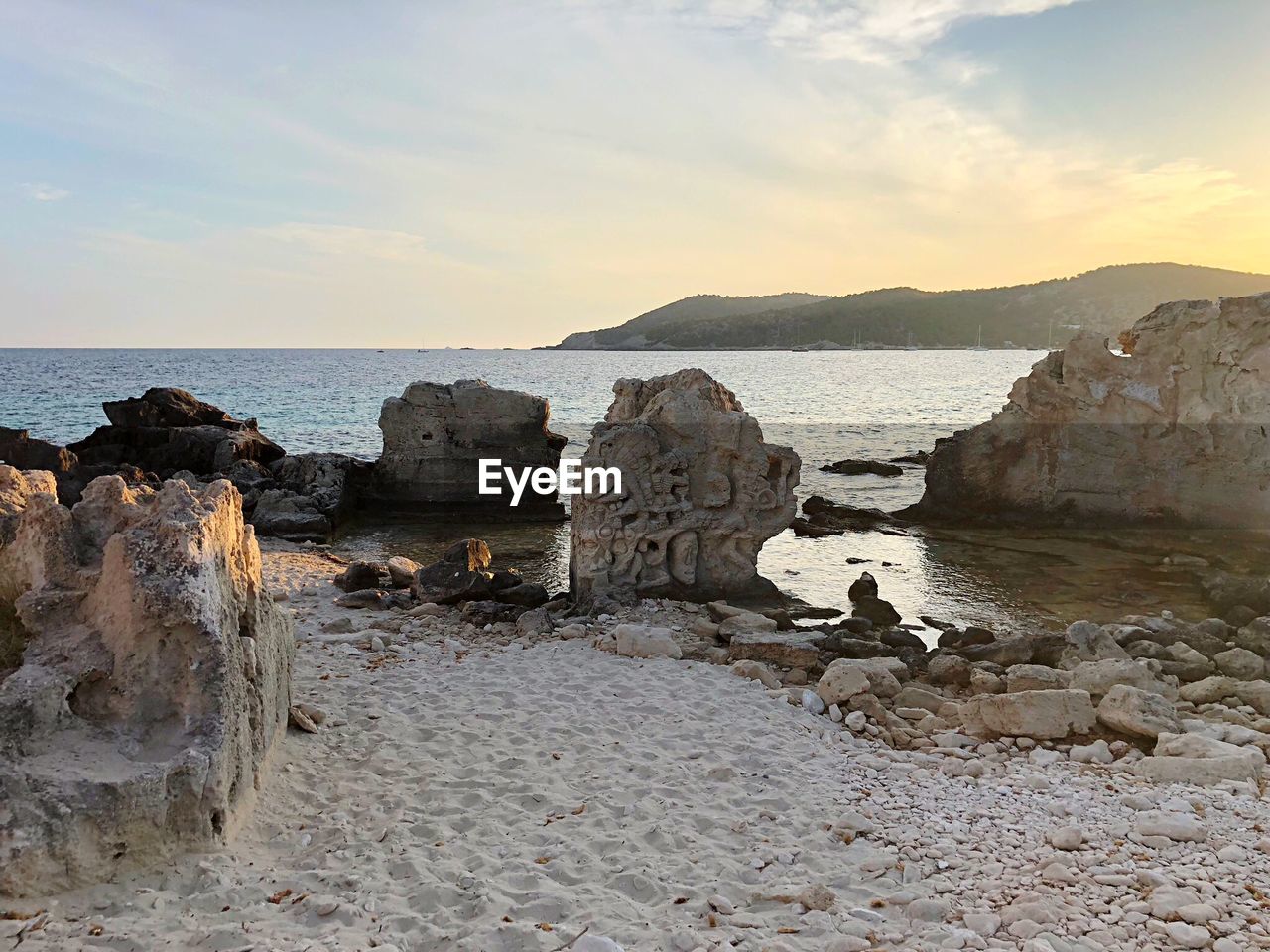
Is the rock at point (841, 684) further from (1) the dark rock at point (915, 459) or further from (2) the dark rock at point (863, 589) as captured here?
(1) the dark rock at point (915, 459)

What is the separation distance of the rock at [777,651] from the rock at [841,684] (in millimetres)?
947

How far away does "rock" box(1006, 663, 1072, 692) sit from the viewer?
8.01 m

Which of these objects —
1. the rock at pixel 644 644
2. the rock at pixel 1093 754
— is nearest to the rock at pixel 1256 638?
the rock at pixel 1093 754

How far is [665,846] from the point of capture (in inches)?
208

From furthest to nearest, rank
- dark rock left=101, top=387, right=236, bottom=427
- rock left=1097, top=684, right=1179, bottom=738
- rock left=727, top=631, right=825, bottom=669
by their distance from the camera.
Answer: dark rock left=101, top=387, right=236, bottom=427
rock left=727, top=631, right=825, bottom=669
rock left=1097, top=684, right=1179, bottom=738

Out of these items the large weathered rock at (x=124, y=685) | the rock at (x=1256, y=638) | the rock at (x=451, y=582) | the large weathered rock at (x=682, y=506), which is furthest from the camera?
the large weathered rock at (x=682, y=506)

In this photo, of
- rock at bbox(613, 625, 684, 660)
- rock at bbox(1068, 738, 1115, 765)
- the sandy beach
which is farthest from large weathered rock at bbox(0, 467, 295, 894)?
rock at bbox(1068, 738, 1115, 765)

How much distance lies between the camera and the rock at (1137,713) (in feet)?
22.7

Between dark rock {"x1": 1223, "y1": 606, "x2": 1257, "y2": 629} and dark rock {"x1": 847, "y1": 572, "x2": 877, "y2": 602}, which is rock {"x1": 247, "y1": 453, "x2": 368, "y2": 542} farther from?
dark rock {"x1": 1223, "y1": 606, "x2": 1257, "y2": 629}

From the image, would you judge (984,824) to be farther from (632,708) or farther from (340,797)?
(340,797)

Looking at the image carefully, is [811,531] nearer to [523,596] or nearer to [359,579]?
[523,596]

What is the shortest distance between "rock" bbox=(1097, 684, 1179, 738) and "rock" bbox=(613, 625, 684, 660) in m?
4.00

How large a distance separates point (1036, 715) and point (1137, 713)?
767 millimetres

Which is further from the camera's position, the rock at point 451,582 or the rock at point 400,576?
the rock at point 400,576
